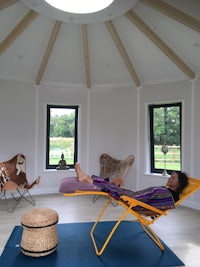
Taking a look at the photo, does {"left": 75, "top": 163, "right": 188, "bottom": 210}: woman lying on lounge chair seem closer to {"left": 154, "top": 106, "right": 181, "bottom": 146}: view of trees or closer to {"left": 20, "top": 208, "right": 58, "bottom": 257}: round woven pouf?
{"left": 20, "top": 208, "right": 58, "bottom": 257}: round woven pouf

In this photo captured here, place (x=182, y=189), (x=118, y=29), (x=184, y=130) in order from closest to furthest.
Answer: (x=182, y=189), (x=118, y=29), (x=184, y=130)

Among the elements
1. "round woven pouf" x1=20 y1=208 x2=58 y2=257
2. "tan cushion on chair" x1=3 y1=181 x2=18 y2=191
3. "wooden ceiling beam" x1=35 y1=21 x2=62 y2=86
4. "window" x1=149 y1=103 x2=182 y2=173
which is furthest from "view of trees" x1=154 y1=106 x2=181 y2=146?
"round woven pouf" x1=20 y1=208 x2=58 y2=257

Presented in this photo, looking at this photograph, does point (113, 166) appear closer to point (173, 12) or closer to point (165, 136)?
point (165, 136)

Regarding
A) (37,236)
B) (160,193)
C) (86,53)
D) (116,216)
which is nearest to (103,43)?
(86,53)

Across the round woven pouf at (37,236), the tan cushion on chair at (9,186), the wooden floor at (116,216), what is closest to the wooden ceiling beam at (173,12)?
the wooden floor at (116,216)

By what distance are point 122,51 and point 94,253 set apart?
11.1 feet

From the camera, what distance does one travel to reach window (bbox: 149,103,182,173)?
15.8 feet

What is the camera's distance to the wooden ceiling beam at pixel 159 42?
338cm

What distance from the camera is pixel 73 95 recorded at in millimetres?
5262

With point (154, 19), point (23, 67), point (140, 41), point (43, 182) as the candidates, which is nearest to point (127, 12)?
point (154, 19)

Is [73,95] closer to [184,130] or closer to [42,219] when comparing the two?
[184,130]

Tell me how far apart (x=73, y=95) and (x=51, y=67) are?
0.83 metres

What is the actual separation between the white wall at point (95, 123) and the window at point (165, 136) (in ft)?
0.74

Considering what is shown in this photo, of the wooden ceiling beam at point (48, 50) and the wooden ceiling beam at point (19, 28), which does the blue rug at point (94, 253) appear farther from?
the wooden ceiling beam at point (48, 50)
